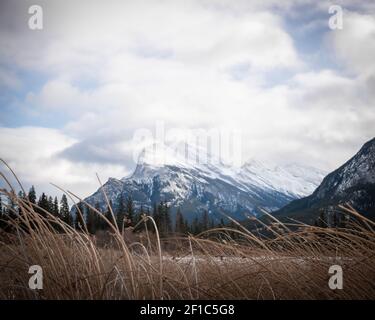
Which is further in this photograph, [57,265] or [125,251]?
[57,265]

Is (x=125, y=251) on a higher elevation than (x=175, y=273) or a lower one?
higher

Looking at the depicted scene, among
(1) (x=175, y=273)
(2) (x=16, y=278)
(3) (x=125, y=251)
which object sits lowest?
(1) (x=175, y=273)

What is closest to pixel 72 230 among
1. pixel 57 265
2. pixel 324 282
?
pixel 57 265

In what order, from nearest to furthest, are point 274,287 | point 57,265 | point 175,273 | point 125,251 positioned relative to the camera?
point 125,251 → point 57,265 → point 274,287 → point 175,273
